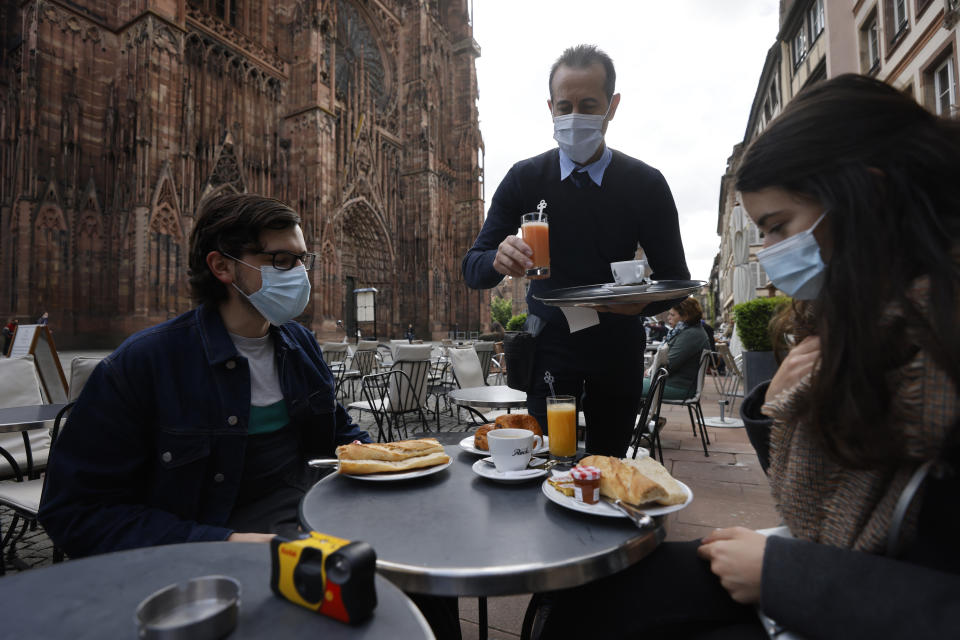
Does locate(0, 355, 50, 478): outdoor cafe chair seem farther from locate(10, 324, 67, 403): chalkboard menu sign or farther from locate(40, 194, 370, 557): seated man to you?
locate(40, 194, 370, 557): seated man

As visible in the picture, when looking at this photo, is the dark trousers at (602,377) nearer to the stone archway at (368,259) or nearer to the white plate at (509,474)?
the white plate at (509,474)

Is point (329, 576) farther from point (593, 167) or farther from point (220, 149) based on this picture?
point (220, 149)

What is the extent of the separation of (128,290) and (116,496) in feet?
50.5

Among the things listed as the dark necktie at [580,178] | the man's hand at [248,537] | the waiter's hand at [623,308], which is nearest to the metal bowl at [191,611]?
the man's hand at [248,537]

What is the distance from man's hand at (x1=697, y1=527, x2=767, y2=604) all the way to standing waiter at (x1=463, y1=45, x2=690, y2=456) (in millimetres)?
926

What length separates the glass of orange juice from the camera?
1457 mm

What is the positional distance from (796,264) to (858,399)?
0.36 metres

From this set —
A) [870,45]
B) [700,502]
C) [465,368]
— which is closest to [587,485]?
[700,502]

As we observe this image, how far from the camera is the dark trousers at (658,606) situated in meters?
0.92

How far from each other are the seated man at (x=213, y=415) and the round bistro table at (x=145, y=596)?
12.2 inches

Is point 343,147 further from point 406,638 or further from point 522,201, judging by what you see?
point 406,638

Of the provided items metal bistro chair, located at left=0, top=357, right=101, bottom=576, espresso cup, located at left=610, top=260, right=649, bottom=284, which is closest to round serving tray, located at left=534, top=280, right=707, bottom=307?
espresso cup, located at left=610, top=260, right=649, bottom=284

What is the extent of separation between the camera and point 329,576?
646mm

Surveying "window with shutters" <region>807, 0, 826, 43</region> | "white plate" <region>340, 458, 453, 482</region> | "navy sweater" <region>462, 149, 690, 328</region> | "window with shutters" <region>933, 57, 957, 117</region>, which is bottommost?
"white plate" <region>340, 458, 453, 482</region>
